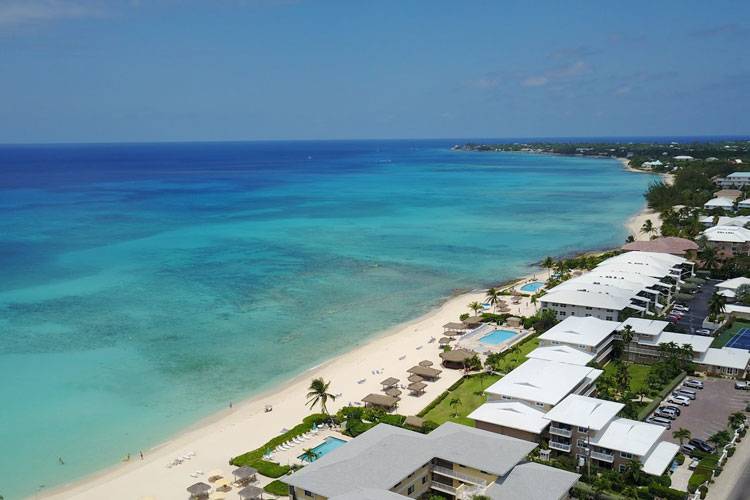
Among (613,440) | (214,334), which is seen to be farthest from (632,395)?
(214,334)

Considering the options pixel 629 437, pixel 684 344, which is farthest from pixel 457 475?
pixel 684 344

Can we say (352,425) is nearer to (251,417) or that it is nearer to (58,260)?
(251,417)

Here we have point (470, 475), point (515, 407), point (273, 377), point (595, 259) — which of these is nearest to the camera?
point (470, 475)

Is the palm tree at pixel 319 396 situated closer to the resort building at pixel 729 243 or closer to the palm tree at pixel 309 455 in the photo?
the palm tree at pixel 309 455

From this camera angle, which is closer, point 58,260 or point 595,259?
point 595,259

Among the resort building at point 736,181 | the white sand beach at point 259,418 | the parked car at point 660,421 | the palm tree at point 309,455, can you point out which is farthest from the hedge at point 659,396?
the resort building at point 736,181

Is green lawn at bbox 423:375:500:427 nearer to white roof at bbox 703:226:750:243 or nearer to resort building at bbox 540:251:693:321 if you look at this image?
resort building at bbox 540:251:693:321

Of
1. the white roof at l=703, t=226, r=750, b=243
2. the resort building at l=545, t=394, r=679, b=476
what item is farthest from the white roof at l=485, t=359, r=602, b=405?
the white roof at l=703, t=226, r=750, b=243

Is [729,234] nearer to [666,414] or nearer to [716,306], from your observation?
[716,306]
